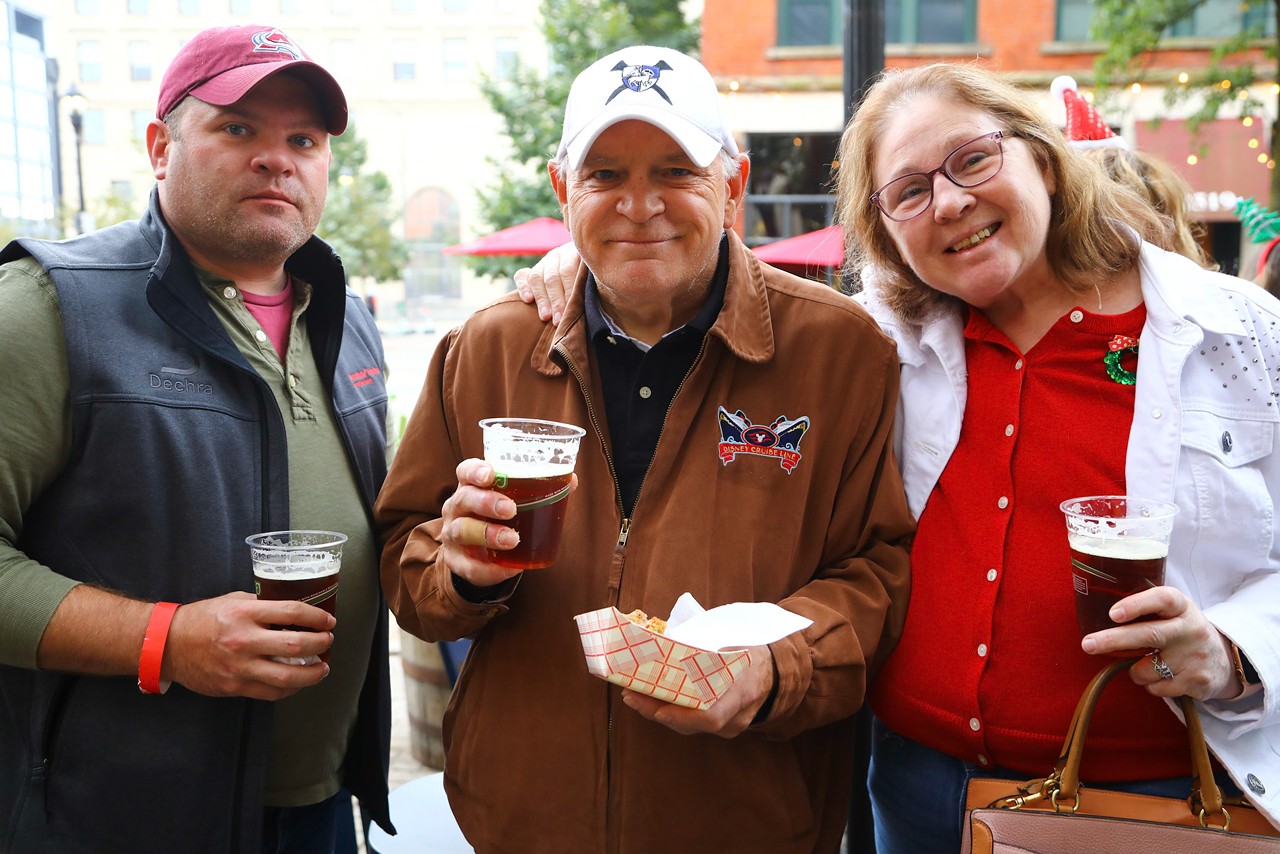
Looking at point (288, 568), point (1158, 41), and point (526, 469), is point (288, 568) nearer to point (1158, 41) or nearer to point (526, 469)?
point (526, 469)

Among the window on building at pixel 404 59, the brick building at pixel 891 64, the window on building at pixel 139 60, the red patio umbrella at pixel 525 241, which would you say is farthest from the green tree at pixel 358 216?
the red patio umbrella at pixel 525 241

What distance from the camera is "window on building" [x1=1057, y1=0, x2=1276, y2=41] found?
16.4m

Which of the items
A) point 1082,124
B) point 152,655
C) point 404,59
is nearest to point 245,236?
point 152,655

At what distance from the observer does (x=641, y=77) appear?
240 centimetres

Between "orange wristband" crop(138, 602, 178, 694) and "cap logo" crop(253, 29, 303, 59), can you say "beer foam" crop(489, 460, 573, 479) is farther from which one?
"cap logo" crop(253, 29, 303, 59)

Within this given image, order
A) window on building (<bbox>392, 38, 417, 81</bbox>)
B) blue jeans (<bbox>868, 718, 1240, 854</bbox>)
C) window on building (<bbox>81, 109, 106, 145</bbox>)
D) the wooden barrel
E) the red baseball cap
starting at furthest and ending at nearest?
1. window on building (<bbox>392, 38, 417, 81</bbox>)
2. window on building (<bbox>81, 109, 106, 145</bbox>)
3. the wooden barrel
4. the red baseball cap
5. blue jeans (<bbox>868, 718, 1240, 854</bbox>)

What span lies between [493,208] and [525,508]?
58.7ft

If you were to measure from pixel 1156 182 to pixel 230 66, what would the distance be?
3296 millimetres

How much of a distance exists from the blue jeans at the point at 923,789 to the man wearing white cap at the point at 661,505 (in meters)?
0.14

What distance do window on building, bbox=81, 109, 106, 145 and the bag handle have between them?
2040 inches

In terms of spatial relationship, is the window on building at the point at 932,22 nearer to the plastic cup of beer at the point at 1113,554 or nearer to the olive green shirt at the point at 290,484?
the olive green shirt at the point at 290,484

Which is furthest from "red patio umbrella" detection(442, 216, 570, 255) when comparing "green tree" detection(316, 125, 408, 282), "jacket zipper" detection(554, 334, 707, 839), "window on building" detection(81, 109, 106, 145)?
"window on building" detection(81, 109, 106, 145)

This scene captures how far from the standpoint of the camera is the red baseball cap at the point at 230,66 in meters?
2.59

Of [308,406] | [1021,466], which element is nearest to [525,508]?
[308,406]
